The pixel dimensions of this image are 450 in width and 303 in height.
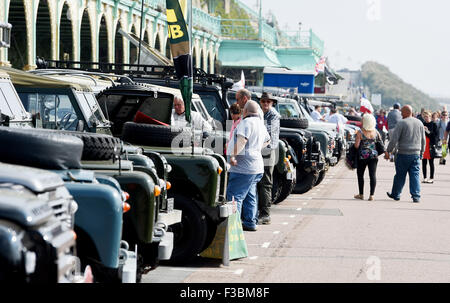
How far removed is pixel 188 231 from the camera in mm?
9688

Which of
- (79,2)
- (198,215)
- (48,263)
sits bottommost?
(198,215)

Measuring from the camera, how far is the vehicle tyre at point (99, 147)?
7.60m

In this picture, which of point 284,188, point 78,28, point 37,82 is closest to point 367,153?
point 284,188

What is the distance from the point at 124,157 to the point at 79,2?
27128mm

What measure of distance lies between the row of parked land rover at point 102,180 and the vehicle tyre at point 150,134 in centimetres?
1

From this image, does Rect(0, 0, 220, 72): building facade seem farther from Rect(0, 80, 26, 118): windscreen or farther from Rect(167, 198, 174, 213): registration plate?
Rect(167, 198, 174, 213): registration plate

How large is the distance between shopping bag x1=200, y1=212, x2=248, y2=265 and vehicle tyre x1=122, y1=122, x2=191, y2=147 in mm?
991

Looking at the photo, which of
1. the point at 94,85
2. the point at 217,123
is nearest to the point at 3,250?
the point at 94,85

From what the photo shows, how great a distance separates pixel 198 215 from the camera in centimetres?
959

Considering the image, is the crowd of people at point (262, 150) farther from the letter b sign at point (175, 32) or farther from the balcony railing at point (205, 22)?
the balcony railing at point (205, 22)

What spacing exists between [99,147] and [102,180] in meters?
0.87

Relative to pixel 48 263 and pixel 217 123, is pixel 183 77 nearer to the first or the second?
pixel 217 123

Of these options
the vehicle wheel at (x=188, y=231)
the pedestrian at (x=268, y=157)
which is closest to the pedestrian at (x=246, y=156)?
the pedestrian at (x=268, y=157)

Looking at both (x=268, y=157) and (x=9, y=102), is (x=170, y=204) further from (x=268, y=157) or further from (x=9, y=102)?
(x=268, y=157)
